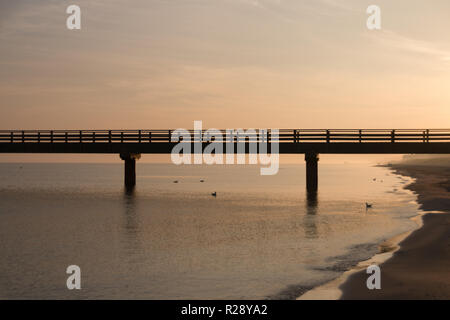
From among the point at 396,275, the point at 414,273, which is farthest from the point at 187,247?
the point at 414,273

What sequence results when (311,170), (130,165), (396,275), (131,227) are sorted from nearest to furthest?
(396,275) → (131,227) → (311,170) → (130,165)

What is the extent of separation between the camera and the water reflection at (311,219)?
20.9 meters

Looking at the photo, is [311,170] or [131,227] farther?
[311,170]

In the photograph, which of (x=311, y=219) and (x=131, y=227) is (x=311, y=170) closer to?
(x=311, y=219)

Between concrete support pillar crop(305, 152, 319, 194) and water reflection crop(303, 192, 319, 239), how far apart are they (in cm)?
420

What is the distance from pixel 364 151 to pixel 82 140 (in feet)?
75.5

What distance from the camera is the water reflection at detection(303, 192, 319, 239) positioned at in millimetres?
20938

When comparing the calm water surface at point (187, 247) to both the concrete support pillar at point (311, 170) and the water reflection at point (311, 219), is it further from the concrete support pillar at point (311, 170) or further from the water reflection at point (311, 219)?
the concrete support pillar at point (311, 170)

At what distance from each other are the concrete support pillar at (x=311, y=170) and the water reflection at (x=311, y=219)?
4.20m

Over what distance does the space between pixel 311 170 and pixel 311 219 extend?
16.7 m

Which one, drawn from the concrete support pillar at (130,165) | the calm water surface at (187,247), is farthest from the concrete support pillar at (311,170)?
the concrete support pillar at (130,165)

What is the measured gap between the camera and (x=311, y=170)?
138 ft

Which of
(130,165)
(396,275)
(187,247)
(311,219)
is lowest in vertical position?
(311,219)
